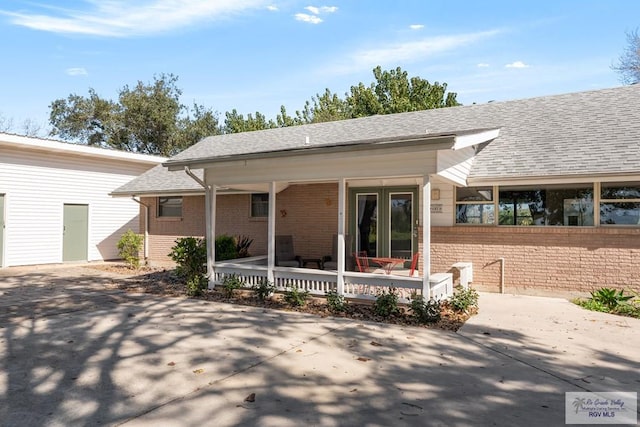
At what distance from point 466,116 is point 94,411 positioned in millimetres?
12049

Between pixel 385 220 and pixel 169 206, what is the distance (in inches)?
348

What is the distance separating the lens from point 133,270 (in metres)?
14.7

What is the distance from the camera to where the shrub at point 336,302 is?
808cm

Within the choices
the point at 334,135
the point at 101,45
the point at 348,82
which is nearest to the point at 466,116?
the point at 334,135

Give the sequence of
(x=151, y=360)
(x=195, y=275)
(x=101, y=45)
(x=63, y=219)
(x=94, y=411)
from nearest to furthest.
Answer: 1. (x=94, y=411)
2. (x=151, y=360)
3. (x=195, y=275)
4. (x=63, y=219)
5. (x=101, y=45)

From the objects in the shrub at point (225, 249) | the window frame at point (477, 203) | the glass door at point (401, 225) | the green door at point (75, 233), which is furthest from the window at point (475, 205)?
the green door at point (75, 233)

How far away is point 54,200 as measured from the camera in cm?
1591

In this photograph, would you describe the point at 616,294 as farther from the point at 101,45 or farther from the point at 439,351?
the point at 101,45

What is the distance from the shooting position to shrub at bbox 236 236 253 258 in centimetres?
1266

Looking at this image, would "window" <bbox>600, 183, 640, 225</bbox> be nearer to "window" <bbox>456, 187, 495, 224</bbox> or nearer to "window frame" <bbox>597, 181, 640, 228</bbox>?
"window frame" <bbox>597, 181, 640, 228</bbox>

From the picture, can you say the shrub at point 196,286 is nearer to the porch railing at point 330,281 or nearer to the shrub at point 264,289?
Answer: the porch railing at point 330,281

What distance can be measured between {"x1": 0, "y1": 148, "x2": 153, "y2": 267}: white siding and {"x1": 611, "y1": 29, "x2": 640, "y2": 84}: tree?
30.5 m

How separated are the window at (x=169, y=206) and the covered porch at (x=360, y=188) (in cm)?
552

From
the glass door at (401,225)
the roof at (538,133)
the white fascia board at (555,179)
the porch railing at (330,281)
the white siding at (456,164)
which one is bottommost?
the porch railing at (330,281)
